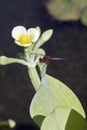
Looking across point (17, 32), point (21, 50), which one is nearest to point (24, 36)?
point (17, 32)

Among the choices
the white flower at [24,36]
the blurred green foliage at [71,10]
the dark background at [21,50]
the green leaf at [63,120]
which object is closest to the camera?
the green leaf at [63,120]

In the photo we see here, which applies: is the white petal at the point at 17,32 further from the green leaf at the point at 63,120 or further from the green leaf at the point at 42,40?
the green leaf at the point at 63,120

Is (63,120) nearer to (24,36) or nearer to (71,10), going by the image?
(24,36)

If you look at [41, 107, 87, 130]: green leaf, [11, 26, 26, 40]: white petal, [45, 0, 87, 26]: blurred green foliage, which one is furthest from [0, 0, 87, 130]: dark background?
[41, 107, 87, 130]: green leaf

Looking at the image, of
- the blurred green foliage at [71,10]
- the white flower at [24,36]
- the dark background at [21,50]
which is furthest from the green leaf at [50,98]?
the blurred green foliage at [71,10]

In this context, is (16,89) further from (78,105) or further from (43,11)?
(78,105)

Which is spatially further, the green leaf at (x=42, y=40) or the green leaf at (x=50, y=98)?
the green leaf at (x=42, y=40)

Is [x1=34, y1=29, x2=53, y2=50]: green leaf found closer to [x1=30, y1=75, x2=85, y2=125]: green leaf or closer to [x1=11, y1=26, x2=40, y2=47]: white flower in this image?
[x1=11, y1=26, x2=40, y2=47]: white flower
